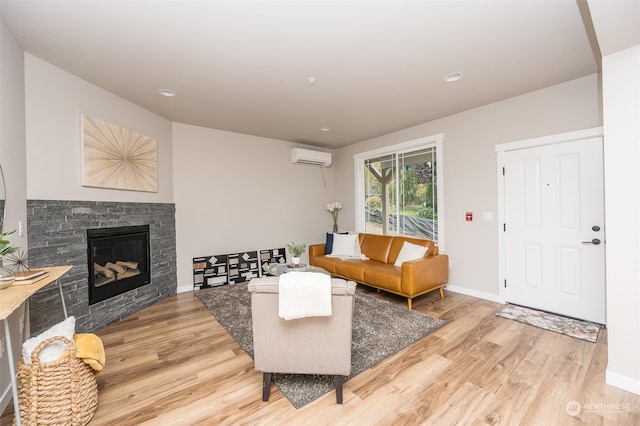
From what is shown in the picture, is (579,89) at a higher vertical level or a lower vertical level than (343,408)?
higher

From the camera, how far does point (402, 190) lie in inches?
183

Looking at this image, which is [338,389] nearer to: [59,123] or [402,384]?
[402,384]

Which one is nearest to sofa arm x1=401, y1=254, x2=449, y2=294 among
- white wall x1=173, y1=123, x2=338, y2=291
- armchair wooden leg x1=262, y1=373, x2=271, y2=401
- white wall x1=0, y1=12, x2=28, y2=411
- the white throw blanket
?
the white throw blanket

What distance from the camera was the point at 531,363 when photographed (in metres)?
2.14

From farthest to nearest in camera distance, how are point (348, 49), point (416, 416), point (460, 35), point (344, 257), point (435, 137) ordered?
point (344, 257)
point (435, 137)
point (348, 49)
point (460, 35)
point (416, 416)

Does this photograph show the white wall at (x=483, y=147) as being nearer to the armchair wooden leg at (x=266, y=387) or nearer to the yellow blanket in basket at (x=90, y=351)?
the armchair wooden leg at (x=266, y=387)

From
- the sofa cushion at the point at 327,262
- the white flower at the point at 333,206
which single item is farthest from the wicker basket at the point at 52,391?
the white flower at the point at 333,206

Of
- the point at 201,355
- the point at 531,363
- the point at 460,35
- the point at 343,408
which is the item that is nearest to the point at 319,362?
the point at 343,408

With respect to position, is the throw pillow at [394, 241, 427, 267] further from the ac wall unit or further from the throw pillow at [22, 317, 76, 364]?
the throw pillow at [22, 317, 76, 364]

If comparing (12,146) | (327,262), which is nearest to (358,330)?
(327,262)

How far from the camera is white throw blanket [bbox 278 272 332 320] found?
1.58m

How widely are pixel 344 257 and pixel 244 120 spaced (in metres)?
2.67

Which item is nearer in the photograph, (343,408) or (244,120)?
(343,408)

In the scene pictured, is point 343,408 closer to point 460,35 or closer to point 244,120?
point 460,35
